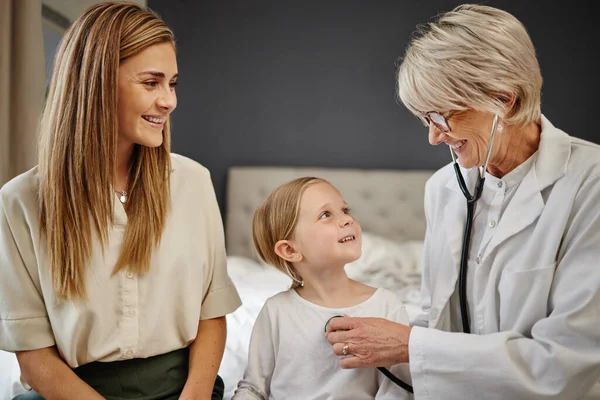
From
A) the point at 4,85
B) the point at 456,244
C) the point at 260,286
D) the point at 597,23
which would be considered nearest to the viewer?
the point at 456,244

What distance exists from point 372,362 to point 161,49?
82 centimetres

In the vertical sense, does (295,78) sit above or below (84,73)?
below

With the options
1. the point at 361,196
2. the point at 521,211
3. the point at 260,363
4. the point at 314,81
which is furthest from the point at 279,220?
the point at 314,81

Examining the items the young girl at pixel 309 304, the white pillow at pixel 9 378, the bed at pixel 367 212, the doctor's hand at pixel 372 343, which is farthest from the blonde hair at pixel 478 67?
the bed at pixel 367 212

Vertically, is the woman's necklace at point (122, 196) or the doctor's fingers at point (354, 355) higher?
the woman's necklace at point (122, 196)

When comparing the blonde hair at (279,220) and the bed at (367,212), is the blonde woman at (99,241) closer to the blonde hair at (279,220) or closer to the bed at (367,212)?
the blonde hair at (279,220)

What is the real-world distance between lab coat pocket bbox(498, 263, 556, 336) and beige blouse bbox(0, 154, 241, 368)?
0.70 meters

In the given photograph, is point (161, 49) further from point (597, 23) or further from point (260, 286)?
point (597, 23)

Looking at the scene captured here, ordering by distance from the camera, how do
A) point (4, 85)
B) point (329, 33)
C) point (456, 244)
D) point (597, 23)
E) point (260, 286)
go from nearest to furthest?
point (456, 244) < point (4, 85) < point (260, 286) < point (597, 23) < point (329, 33)

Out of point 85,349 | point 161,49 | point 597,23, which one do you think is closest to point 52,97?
point 161,49

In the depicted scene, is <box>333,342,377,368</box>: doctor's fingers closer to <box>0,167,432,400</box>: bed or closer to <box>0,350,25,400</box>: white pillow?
<box>0,350,25,400</box>: white pillow

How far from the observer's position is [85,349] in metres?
1.39

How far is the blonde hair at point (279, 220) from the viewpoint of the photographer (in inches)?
63.6

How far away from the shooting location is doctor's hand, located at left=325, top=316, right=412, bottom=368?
135 centimetres
